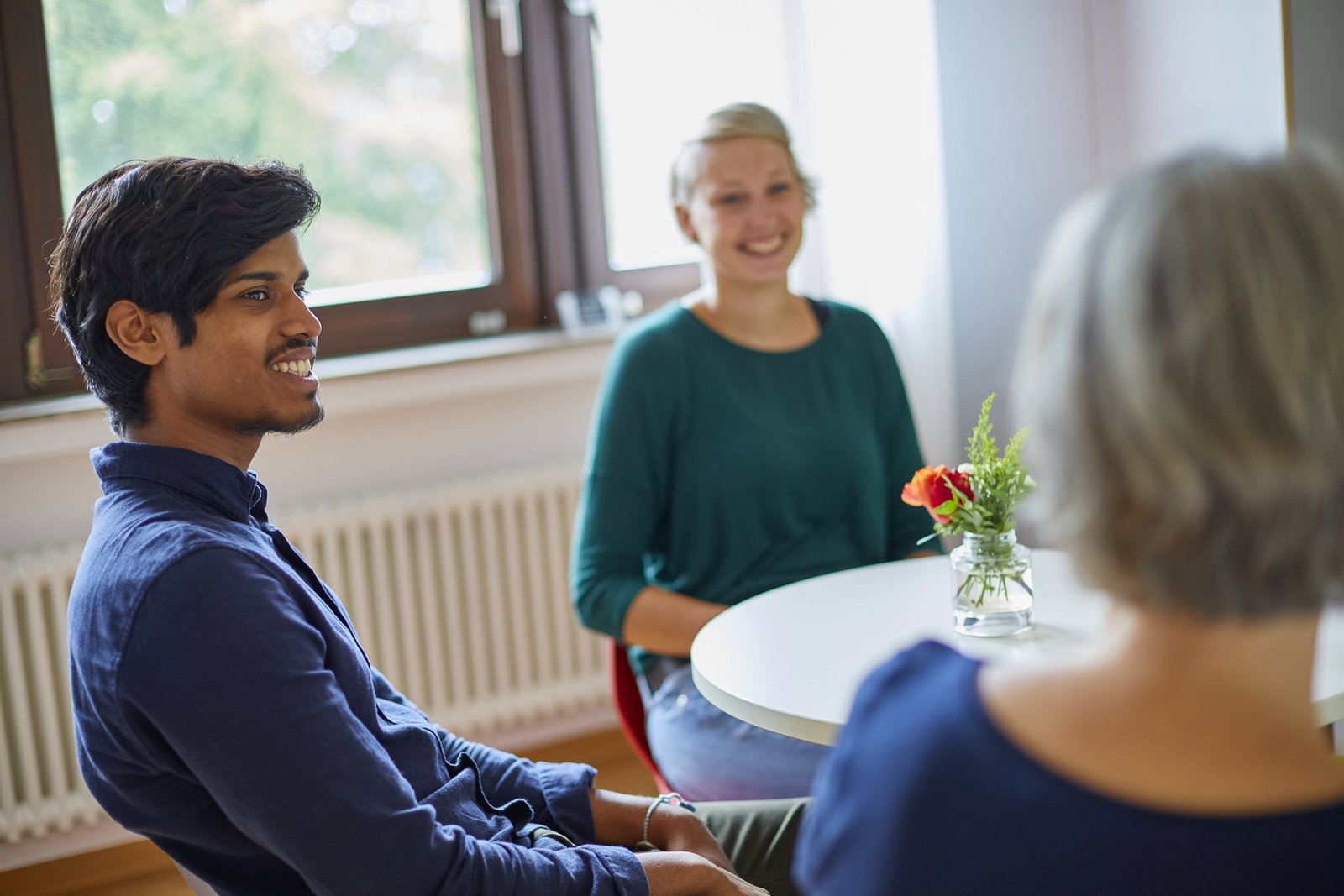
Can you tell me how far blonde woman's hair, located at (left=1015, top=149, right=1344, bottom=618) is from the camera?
2.17ft

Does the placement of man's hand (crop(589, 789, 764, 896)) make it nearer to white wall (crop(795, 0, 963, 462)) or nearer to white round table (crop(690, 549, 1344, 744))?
white round table (crop(690, 549, 1344, 744))

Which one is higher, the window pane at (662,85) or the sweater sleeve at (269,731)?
the window pane at (662,85)

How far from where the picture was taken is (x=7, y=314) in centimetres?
272

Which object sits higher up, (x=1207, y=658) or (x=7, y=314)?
(x=7, y=314)

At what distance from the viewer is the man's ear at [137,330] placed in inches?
52.5

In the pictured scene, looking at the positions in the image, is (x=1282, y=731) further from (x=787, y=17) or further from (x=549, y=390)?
(x=787, y=17)

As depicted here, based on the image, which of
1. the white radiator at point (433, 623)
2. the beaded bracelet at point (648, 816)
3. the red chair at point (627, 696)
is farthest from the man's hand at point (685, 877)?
the white radiator at point (433, 623)

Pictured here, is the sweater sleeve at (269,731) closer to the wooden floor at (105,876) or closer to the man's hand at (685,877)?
the man's hand at (685,877)

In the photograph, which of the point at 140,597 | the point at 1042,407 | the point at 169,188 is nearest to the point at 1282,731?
the point at 1042,407

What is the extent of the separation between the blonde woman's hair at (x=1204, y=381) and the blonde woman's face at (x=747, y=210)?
1556 millimetres

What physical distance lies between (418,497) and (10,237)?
998 millimetres

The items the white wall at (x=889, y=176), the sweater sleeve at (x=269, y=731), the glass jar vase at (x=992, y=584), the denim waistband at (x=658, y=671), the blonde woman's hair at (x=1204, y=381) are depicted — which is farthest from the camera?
the white wall at (x=889, y=176)

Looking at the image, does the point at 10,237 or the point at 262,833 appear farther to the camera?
the point at 10,237

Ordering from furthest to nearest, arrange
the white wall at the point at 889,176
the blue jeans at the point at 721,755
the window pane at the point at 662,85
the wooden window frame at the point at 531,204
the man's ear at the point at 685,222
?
1. the window pane at the point at 662,85
2. the wooden window frame at the point at 531,204
3. the white wall at the point at 889,176
4. the man's ear at the point at 685,222
5. the blue jeans at the point at 721,755
